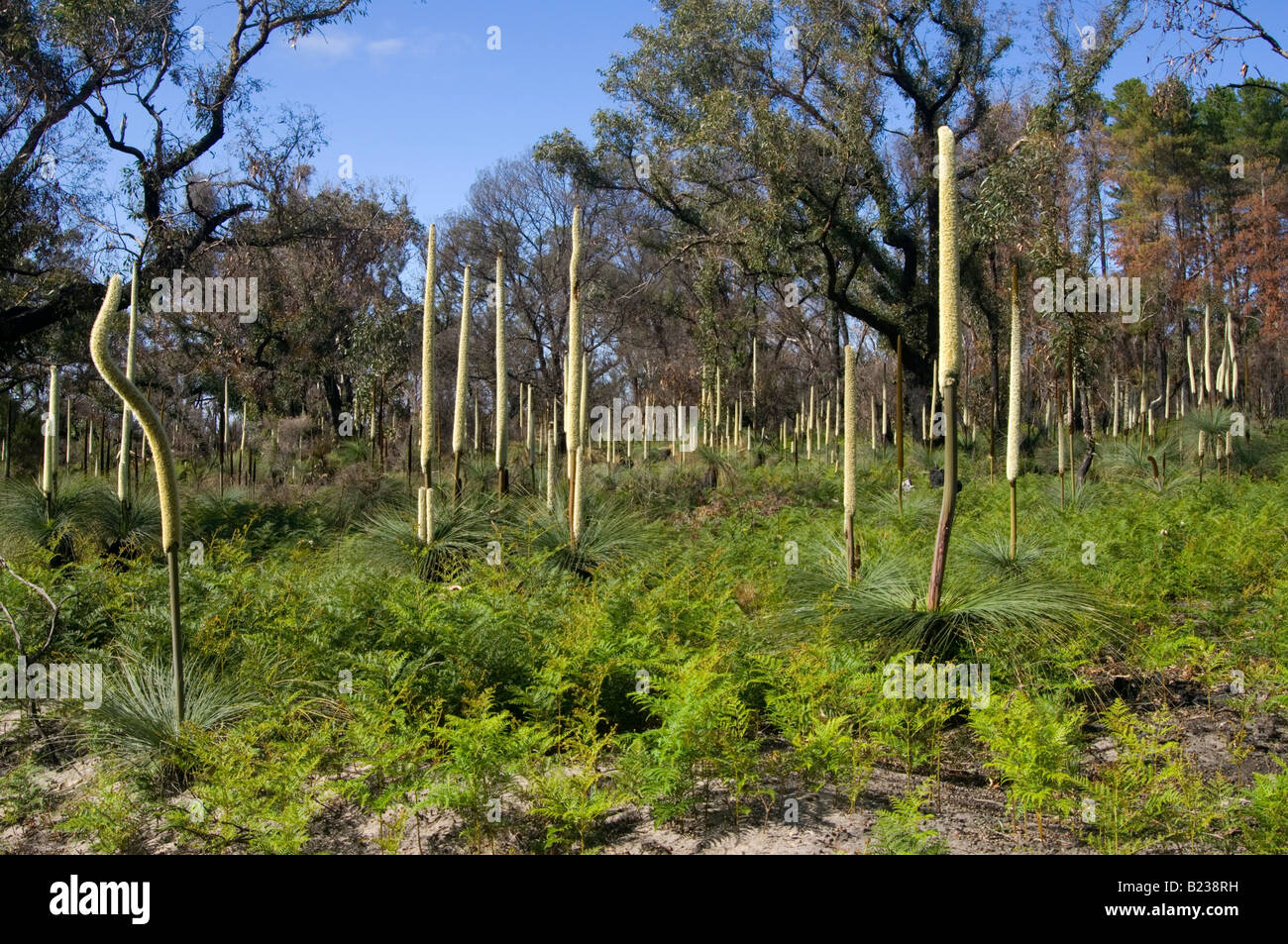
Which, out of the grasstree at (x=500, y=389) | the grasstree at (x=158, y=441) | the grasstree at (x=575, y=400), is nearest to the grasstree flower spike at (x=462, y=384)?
the grasstree at (x=500, y=389)

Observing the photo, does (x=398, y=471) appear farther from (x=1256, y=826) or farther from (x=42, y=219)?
(x=1256, y=826)

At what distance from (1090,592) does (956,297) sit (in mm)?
2219

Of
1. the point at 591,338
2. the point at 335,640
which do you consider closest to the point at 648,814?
the point at 335,640

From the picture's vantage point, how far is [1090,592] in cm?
614

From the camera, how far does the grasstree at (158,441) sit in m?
3.96

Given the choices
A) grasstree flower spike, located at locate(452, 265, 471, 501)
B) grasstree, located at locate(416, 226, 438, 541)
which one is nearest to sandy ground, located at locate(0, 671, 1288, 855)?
grasstree, located at locate(416, 226, 438, 541)

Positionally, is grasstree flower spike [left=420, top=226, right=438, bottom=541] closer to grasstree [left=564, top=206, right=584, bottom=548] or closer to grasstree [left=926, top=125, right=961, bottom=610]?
grasstree [left=564, top=206, right=584, bottom=548]

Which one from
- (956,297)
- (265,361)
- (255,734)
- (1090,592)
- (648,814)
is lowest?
(648,814)

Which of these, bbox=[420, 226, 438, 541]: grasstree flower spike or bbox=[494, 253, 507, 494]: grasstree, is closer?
bbox=[420, 226, 438, 541]: grasstree flower spike

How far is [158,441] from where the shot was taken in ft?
14.5

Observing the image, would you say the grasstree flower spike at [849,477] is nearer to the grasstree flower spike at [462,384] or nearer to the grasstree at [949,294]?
the grasstree at [949,294]

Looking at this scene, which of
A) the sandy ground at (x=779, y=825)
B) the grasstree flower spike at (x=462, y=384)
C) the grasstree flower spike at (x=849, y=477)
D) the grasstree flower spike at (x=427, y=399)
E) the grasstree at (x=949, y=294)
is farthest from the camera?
the grasstree flower spike at (x=462, y=384)

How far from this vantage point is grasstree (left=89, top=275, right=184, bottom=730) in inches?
156

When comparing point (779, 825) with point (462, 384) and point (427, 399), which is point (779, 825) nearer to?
point (427, 399)
